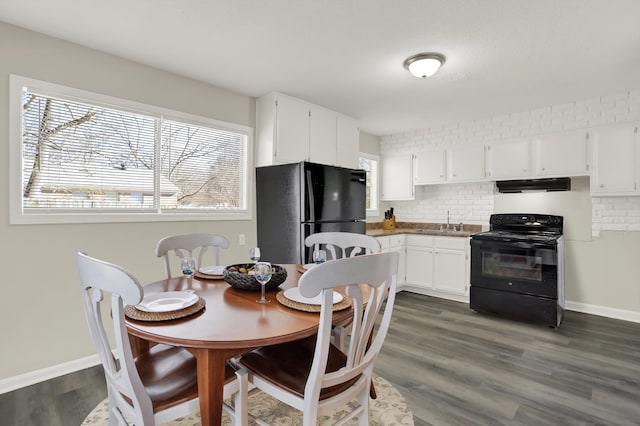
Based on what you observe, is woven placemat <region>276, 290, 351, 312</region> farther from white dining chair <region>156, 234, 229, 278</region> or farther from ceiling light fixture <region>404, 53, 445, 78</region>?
ceiling light fixture <region>404, 53, 445, 78</region>

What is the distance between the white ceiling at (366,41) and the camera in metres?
2.02

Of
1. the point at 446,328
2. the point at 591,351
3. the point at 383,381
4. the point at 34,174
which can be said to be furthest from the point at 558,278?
the point at 34,174

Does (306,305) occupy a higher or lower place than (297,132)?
lower

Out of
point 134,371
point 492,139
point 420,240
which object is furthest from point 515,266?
point 134,371

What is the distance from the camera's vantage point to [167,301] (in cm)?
148

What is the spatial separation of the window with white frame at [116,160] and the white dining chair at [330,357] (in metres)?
1.93

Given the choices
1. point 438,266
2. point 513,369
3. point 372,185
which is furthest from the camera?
point 372,185

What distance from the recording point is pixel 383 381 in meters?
2.29

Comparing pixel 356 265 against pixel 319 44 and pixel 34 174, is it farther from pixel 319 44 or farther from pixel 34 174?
pixel 34 174

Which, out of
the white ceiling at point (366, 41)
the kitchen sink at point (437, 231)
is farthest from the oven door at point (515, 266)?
the white ceiling at point (366, 41)

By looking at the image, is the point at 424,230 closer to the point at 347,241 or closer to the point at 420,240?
the point at 420,240

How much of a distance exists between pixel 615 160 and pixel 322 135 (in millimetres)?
3039

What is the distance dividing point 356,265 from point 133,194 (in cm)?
237

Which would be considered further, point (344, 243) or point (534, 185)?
point (534, 185)
